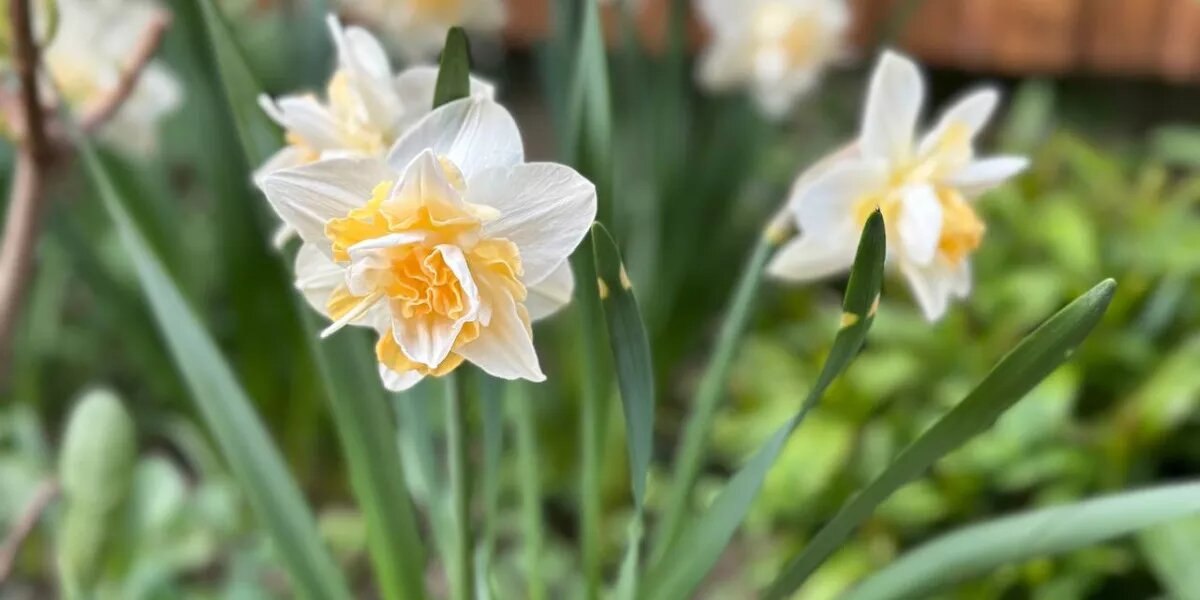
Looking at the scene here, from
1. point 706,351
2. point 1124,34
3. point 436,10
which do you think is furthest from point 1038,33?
point 436,10

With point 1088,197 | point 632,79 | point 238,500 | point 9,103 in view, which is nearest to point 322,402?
point 238,500

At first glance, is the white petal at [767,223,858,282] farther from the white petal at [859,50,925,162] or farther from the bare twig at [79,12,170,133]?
the bare twig at [79,12,170,133]

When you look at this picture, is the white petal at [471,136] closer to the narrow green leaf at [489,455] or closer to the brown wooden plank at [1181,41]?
the narrow green leaf at [489,455]

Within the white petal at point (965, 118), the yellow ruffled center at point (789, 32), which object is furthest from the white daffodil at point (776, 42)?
the white petal at point (965, 118)

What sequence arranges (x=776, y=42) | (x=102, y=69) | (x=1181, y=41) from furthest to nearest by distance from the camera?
1. (x=1181, y=41)
2. (x=776, y=42)
3. (x=102, y=69)

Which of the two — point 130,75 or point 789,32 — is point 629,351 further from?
point 789,32

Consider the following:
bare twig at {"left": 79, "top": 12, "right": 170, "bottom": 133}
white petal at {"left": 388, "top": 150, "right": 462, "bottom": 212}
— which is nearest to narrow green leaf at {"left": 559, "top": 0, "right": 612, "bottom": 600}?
white petal at {"left": 388, "top": 150, "right": 462, "bottom": 212}
